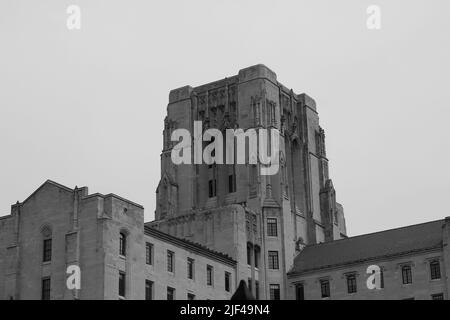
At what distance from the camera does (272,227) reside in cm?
11056

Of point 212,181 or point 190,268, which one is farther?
point 212,181

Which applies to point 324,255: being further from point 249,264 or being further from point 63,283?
point 63,283

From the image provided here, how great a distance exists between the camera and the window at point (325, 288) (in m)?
104

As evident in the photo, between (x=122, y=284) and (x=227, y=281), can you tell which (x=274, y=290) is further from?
(x=122, y=284)

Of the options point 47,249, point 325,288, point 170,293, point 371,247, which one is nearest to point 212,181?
point 325,288

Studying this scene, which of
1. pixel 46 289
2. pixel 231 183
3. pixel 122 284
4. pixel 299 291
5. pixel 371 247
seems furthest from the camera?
pixel 231 183

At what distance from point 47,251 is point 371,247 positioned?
3251cm

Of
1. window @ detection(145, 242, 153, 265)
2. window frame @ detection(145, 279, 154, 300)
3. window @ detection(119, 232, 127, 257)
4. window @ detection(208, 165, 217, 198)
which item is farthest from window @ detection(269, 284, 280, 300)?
window @ detection(119, 232, 127, 257)

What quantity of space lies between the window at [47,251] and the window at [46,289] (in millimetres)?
1789

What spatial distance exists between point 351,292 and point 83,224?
2835cm

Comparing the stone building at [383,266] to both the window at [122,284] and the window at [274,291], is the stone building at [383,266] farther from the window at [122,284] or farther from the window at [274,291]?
the window at [122,284]

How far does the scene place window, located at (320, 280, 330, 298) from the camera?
104312 mm

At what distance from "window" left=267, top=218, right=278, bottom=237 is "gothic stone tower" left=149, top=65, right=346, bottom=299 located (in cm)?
10

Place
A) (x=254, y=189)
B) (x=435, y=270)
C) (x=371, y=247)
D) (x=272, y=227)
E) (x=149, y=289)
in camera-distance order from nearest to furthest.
Result: (x=149, y=289) < (x=435, y=270) < (x=371, y=247) < (x=272, y=227) < (x=254, y=189)
